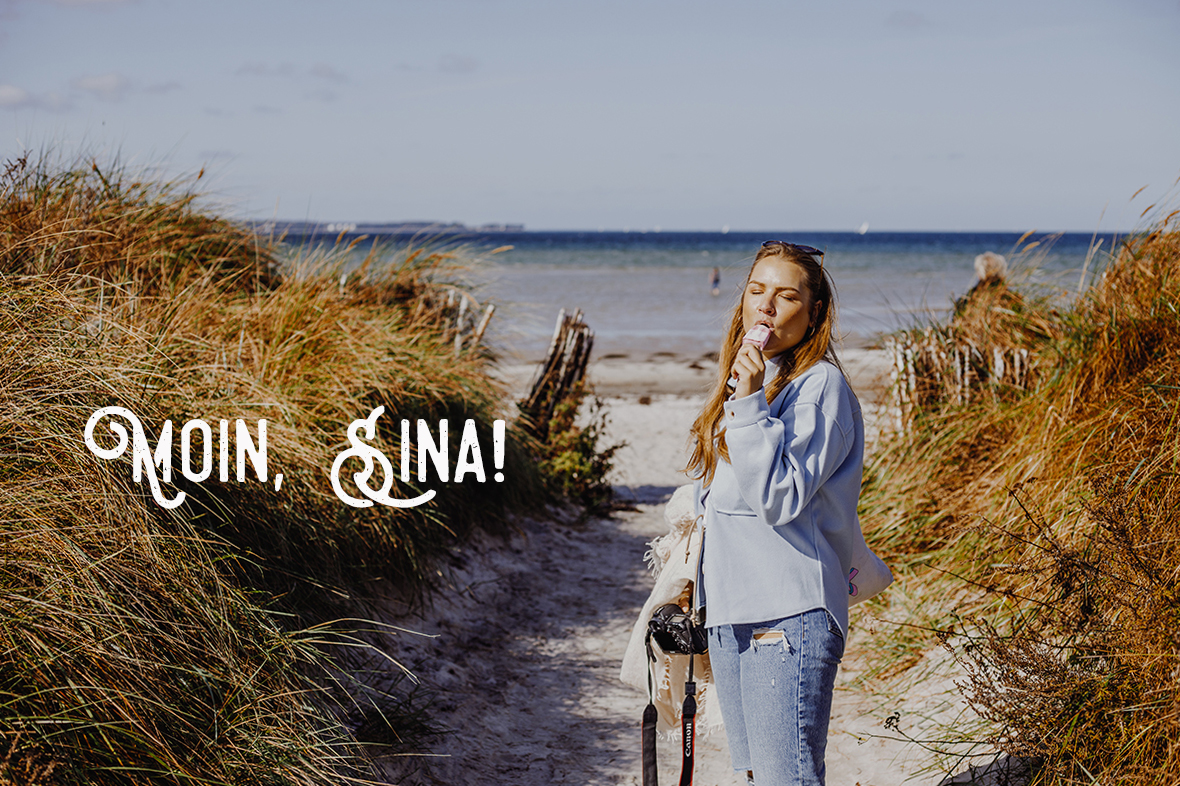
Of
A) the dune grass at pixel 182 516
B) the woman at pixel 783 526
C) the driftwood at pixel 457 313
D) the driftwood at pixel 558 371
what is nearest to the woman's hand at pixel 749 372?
the woman at pixel 783 526

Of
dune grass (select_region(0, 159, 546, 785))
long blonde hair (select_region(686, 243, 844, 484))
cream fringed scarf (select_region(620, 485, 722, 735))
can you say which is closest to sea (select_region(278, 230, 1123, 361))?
Result: long blonde hair (select_region(686, 243, 844, 484))

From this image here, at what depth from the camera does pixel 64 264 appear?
A: 5.02m

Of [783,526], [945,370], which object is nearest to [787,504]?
[783,526]

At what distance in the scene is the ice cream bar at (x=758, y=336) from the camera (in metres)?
2.30

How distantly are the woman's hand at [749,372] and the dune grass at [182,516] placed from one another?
189 centimetres

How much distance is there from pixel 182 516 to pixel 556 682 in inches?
90.7

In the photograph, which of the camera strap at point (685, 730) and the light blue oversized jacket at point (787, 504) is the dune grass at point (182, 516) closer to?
the camera strap at point (685, 730)

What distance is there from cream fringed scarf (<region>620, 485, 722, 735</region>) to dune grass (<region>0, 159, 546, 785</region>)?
1.09 metres

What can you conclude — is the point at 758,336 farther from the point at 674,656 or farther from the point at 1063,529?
the point at 1063,529

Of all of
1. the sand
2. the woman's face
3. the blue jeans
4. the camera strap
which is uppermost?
the woman's face

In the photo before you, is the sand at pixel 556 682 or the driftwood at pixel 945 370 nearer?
the sand at pixel 556 682

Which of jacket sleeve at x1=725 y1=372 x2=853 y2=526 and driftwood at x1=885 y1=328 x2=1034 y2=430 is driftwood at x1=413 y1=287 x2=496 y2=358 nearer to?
driftwood at x1=885 y1=328 x2=1034 y2=430

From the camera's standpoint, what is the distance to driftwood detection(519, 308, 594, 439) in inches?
331

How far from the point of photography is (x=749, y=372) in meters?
2.20
